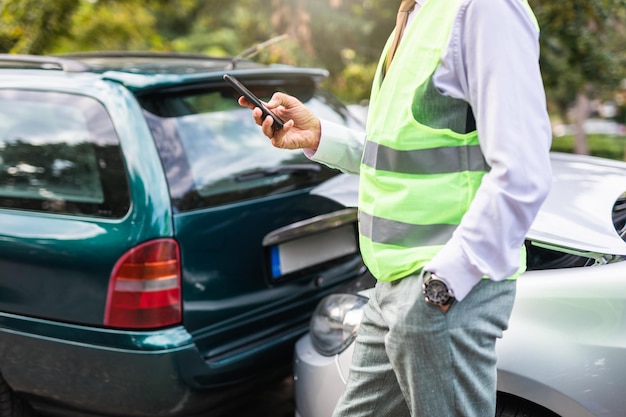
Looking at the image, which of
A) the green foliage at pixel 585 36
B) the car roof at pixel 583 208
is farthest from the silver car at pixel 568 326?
the green foliage at pixel 585 36

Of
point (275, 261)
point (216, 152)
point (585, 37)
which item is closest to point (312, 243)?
point (275, 261)

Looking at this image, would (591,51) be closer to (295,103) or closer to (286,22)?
(286,22)

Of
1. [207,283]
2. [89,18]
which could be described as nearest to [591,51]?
[207,283]

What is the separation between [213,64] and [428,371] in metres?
2.21

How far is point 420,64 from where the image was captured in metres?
1.32

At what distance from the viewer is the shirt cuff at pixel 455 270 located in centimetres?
125

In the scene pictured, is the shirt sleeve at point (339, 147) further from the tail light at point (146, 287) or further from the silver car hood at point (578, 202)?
the tail light at point (146, 287)

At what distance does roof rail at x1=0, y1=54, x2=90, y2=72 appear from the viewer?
2797 mm

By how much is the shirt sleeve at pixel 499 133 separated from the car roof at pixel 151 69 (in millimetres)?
1641

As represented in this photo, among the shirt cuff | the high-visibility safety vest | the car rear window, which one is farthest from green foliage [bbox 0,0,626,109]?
the shirt cuff

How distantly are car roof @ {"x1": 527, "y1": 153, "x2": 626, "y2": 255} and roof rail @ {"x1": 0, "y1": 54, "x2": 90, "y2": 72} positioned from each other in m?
1.89

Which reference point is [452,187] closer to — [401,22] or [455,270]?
[455,270]

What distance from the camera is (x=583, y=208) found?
2180mm

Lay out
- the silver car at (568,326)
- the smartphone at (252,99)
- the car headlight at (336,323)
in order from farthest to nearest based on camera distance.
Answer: the car headlight at (336,323)
the silver car at (568,326)
the smartphone at (252,99)
